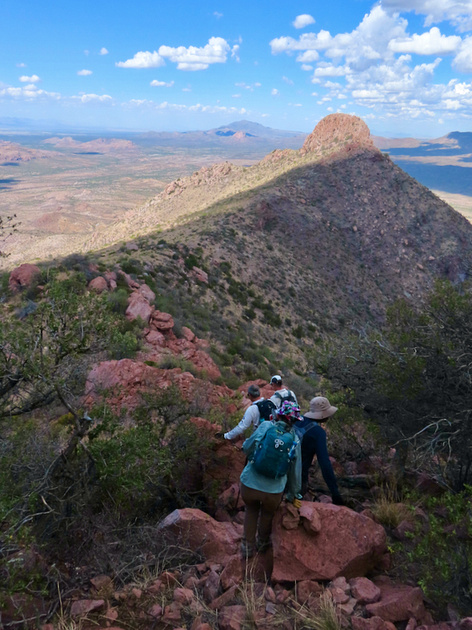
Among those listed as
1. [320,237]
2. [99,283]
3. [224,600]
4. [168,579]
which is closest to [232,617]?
[224,600]

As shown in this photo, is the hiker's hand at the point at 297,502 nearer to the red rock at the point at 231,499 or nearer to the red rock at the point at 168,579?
the red rock at the point at 168,579

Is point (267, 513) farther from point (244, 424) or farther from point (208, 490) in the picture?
point (208, 490)

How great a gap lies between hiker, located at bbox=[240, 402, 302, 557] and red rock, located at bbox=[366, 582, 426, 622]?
1.15 m

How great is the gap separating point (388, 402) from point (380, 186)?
1865 inches

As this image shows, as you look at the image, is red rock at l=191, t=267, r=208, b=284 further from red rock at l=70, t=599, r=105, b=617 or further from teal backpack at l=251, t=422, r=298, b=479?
red rock at l=70, t=599, r=105, b=617

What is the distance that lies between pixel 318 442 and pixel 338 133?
58632 mm

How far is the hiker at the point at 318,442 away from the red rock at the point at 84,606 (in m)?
2.68

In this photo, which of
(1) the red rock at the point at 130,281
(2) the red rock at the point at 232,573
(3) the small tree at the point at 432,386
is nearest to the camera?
(2) the red rock at the point at 232,573

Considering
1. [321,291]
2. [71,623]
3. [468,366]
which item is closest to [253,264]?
[321,291]

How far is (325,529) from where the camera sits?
A: 4230 millimetres

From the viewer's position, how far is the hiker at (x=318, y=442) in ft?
15.9

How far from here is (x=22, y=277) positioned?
1477 cm

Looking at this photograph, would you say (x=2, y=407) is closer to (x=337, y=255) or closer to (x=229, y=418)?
(x=229, y=418)

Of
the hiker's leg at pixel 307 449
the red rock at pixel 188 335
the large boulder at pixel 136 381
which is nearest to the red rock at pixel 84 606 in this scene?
the hiker's leg at pixel 307 449
